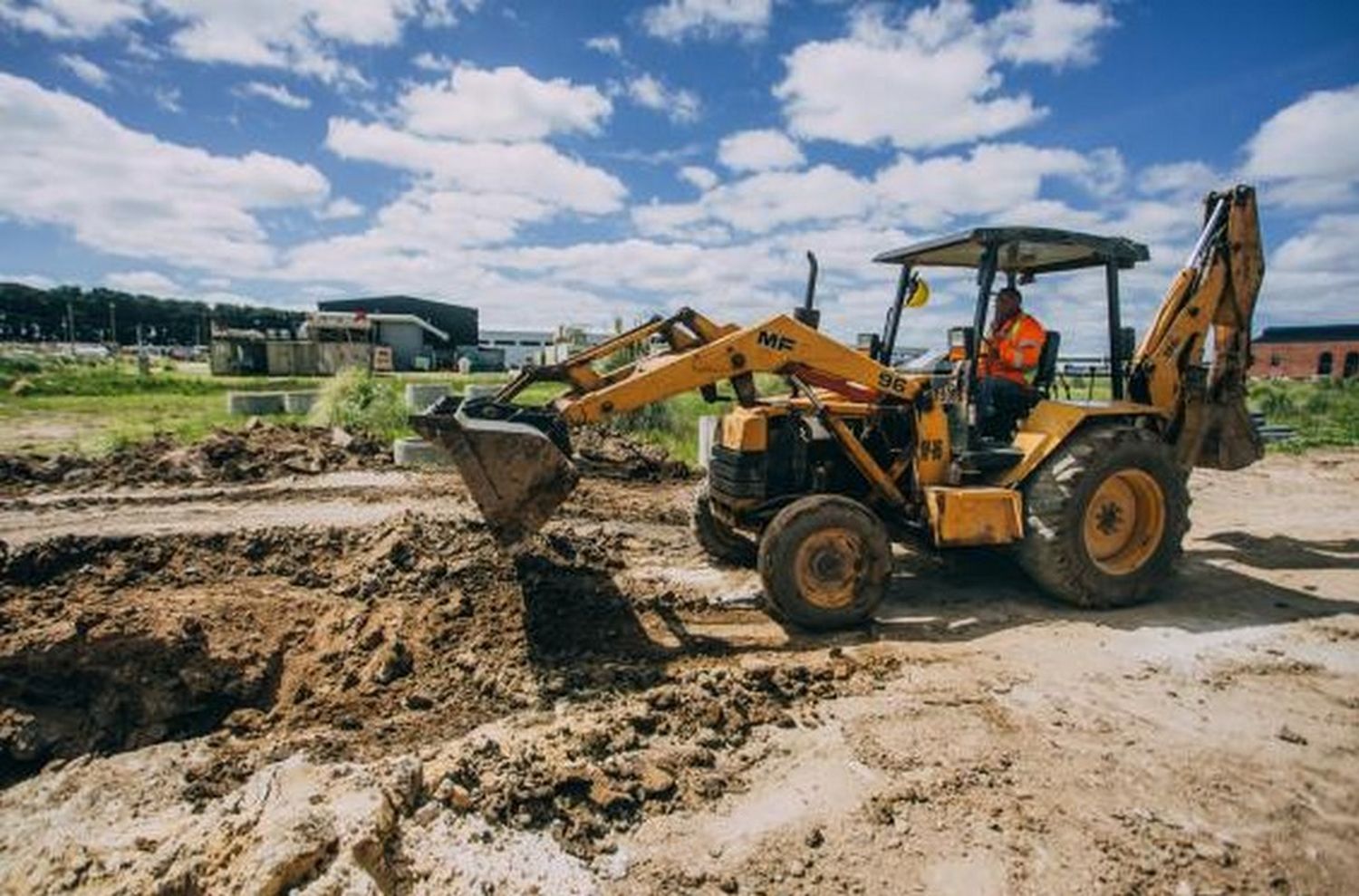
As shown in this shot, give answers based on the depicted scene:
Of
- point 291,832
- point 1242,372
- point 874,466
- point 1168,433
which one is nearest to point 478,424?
point 291,832

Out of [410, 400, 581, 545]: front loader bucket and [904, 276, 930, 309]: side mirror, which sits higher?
[904, 276, 930, 309]: side mirror

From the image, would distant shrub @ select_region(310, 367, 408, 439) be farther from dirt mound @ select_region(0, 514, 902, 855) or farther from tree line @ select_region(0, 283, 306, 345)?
tree line @ select_region(0, 283, 306, 345)

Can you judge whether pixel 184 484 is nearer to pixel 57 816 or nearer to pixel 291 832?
pixel 57 816

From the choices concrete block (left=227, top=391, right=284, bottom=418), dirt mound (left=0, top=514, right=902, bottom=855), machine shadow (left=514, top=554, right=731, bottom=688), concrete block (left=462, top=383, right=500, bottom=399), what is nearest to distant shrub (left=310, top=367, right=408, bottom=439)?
concrete block (left=462, top=383, right=500, bottom=399)

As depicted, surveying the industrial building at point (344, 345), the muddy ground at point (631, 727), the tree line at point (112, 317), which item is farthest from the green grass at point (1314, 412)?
the tree line at point (112, 317)

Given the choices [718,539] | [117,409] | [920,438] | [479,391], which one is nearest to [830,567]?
[920,438]

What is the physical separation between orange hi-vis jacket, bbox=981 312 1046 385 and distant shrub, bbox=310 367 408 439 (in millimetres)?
10730

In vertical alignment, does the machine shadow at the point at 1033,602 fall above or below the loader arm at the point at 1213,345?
below

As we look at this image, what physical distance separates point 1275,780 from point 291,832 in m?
4.34

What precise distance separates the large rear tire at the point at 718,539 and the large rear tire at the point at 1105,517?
227 centimetres

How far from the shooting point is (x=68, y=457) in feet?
37.9

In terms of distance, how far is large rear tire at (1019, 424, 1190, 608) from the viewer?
6.33 m

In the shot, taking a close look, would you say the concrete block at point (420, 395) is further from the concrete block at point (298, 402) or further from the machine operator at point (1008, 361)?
the machine operator at point (1008, 361)

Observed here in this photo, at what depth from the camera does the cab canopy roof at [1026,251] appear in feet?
20.9
